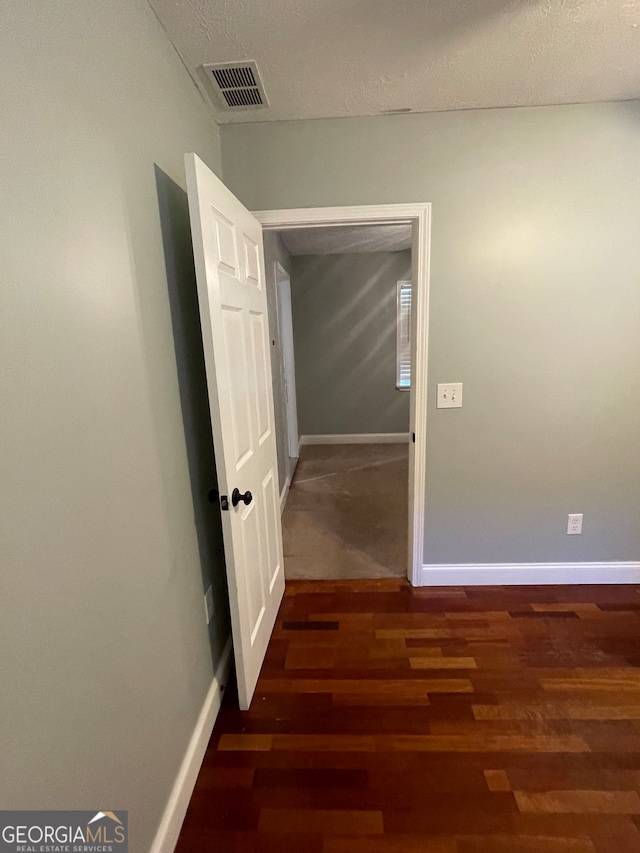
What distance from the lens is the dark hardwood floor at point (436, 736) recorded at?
1.19 meters

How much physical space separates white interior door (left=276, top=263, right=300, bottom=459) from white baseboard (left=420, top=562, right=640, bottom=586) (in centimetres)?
251

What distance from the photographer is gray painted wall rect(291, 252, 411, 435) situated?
496cm

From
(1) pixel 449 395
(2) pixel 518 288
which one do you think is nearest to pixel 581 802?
(1) pixel 449 395

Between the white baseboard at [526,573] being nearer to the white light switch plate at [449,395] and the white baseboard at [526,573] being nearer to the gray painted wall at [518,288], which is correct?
the gray painted wall at [518,288]

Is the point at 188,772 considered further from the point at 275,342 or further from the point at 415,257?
the point at 275,342

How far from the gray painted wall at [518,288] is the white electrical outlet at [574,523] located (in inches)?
1.3

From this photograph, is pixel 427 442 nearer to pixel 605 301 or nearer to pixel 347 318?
pixel 605 301

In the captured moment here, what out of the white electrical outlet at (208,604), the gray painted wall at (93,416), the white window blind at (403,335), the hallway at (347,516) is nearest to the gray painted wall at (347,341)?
the white window blind at (403,335)

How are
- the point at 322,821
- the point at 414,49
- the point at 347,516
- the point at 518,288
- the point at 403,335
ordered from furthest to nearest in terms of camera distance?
1. the point at 403,335
2. the point at 347,516
3. the point at 518,288
4. the point at 414,49
5. the point at 322,821

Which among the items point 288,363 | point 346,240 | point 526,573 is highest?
point 346,240

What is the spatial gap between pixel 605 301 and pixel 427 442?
3.67ft

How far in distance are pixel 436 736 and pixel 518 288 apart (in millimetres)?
1999

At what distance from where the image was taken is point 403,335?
5.13 meters

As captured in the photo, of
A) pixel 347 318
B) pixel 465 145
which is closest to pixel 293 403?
pixel 347 318
